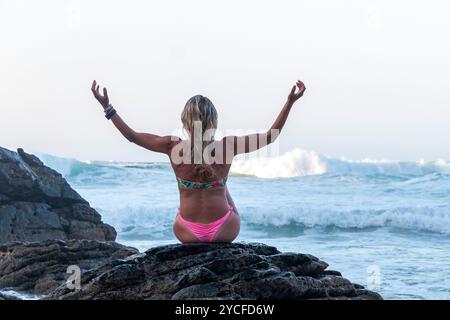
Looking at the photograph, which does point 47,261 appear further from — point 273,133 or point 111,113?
point 273,133

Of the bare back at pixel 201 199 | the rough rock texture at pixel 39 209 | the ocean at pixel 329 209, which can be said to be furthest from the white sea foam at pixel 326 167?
the bare back at pixel 201 199

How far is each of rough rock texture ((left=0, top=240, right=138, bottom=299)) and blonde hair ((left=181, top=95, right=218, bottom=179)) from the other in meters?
3.76

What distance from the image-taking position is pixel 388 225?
2492 cm

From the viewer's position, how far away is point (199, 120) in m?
6.91

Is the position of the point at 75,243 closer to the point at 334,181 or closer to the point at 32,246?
the point at 32,246

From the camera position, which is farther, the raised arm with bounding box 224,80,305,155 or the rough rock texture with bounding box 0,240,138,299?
the rough rock texture with bounding box 0,240,138,299

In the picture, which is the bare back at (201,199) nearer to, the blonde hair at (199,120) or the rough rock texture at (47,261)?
the blonde hair at (199,120)

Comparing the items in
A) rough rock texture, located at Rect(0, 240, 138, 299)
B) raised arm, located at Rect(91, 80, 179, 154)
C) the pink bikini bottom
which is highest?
raised arm, located at Rect(91, 80, 179, 154)

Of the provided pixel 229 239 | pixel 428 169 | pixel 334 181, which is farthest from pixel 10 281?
pixel 428 169

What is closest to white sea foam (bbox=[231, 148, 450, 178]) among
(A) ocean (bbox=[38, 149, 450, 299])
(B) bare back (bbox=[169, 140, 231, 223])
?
(A) ocean (bbox=[38, 149, 450, 299])

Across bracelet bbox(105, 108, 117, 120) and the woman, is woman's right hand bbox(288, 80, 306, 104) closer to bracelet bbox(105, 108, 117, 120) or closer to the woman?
the woman

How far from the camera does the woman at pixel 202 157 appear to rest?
6969 mm

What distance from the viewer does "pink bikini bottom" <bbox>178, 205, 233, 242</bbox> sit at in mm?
7359
